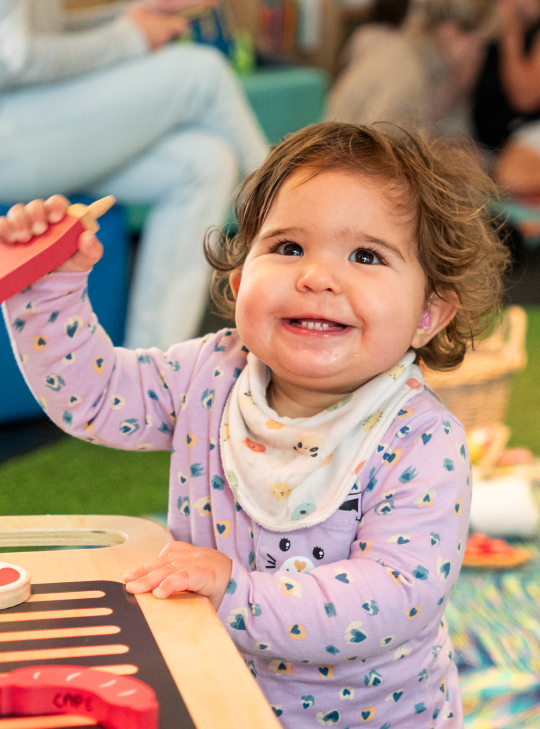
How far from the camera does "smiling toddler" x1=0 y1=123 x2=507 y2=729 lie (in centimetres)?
59

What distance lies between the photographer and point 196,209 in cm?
185

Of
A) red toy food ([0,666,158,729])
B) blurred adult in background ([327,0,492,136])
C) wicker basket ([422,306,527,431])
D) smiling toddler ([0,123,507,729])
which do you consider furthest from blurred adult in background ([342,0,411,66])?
red toy food ([0,666,158,729])

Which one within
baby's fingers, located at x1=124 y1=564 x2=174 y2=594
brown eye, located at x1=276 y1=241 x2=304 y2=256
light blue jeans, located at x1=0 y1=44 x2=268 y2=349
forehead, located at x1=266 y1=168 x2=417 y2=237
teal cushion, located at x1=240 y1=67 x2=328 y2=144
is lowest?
teal cushion, located at x1=240 y1=67 x2=328 y2=144

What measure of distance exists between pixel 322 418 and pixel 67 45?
121 cm

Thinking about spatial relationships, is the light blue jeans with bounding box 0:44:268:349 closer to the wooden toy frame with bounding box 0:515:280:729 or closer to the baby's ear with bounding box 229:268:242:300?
the baby's ear with bounding box 229:268:242:300

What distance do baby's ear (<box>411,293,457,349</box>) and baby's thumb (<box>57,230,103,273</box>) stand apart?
11.7 inches

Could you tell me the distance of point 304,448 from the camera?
28.0 inches

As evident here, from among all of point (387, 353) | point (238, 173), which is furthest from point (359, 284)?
point (238, 173)

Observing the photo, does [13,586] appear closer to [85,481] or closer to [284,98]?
[85,481]

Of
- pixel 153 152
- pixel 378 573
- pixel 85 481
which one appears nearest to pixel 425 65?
pixel 153 152

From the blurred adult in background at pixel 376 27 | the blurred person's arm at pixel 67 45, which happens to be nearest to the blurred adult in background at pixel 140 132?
the blurred person's arm at pixel 67 45

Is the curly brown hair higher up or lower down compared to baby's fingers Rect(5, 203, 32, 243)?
lower down

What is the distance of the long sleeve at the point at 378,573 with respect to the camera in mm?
574

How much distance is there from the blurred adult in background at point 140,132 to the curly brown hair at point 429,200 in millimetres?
888
